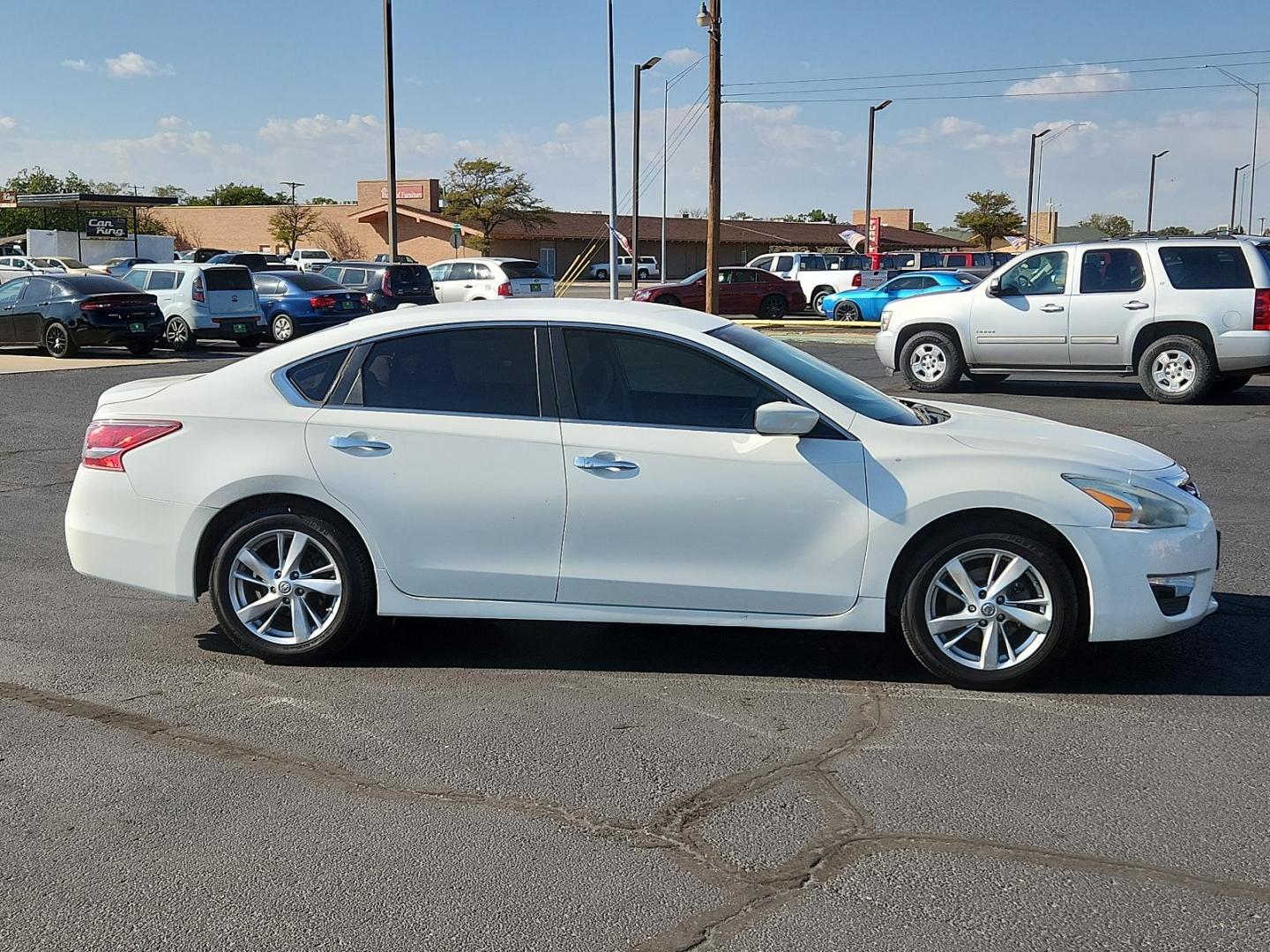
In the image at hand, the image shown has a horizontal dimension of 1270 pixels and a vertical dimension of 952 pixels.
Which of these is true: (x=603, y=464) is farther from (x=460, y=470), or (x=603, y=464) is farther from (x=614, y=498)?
(x=460, y=470)

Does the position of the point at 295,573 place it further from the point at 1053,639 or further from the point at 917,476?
the point at 1053,639

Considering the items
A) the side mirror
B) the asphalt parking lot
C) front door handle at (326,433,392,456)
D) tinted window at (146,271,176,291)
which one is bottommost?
the asphalt parking lot

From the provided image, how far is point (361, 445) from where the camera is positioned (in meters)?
5.65

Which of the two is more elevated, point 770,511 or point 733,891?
point 770,511

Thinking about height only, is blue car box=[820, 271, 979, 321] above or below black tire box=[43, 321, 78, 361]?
above

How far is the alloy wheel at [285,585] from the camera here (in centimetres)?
572

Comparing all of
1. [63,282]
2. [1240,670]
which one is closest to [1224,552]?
[1240,670]

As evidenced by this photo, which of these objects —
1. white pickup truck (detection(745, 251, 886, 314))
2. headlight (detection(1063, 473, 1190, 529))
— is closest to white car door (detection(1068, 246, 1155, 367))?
headlight (detection(1063, 473, 1190, 529))

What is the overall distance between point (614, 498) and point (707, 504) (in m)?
0.39

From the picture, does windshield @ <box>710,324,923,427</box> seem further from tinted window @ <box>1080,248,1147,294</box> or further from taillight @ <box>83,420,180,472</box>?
tinted window @ <box>1080,248,1147,294</box>

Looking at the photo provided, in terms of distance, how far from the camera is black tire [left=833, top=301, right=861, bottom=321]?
34.2 m

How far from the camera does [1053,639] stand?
5.30 meters

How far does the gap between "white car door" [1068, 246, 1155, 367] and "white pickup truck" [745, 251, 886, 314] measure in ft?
68.9

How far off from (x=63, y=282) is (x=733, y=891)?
73.1ft
